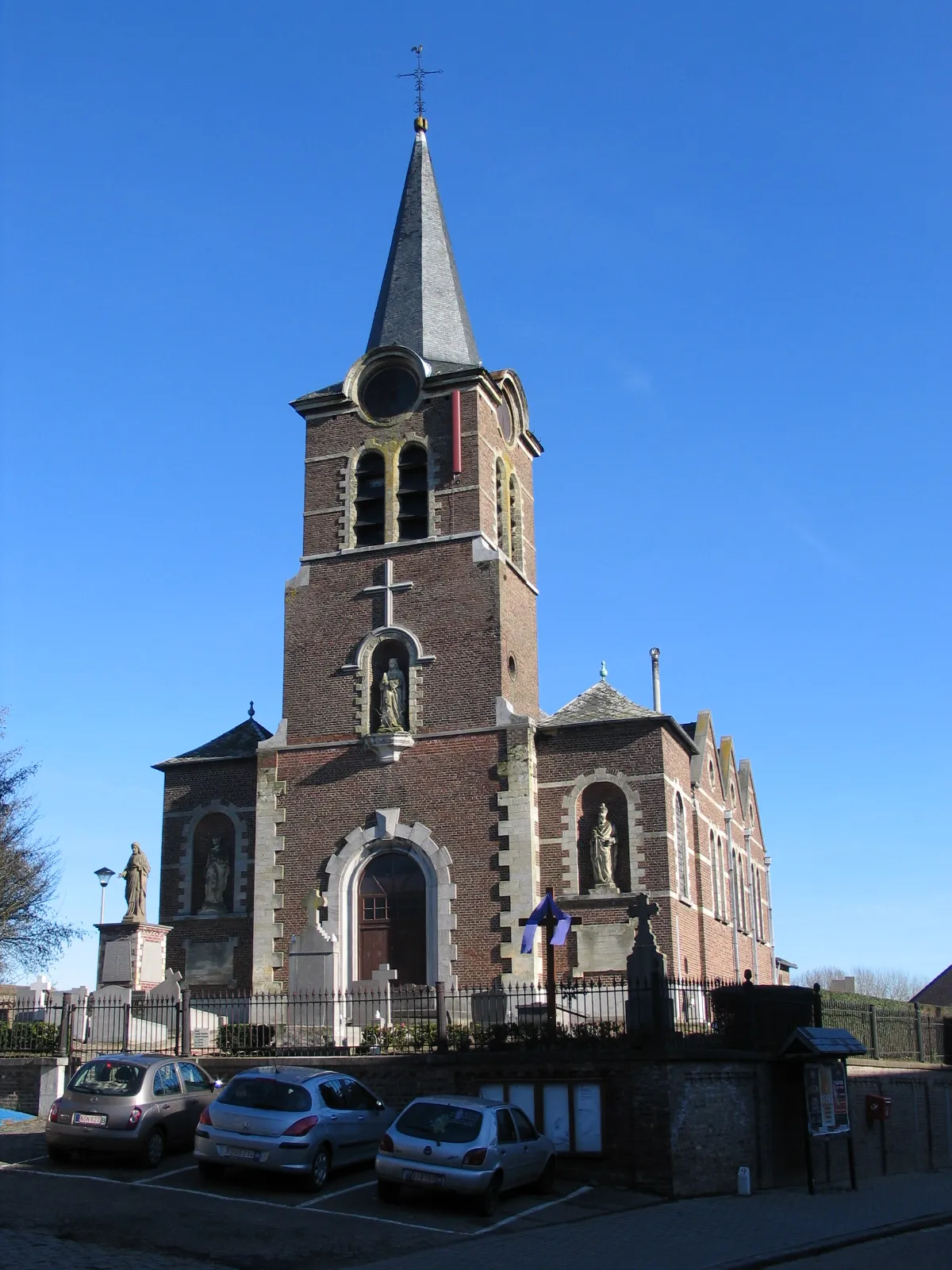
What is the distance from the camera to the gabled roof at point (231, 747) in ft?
106

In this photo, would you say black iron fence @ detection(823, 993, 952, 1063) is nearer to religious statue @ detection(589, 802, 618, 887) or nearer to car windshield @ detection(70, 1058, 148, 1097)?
religious statue @ detection(589, 802, 618, 887)

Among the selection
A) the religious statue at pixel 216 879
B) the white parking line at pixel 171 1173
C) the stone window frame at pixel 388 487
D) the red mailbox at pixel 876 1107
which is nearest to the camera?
the white parking line at pixel 171 1173

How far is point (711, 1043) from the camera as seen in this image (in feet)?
64.4

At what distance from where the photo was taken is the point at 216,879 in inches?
1227

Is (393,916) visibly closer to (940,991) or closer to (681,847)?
(681,847)

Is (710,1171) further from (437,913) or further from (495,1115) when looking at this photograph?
(437,913)

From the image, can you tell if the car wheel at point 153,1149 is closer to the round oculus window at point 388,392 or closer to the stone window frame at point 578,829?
the stone window frame at point 578,829

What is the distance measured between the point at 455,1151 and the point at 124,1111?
4238mm

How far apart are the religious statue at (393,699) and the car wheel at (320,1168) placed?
14.6 meters

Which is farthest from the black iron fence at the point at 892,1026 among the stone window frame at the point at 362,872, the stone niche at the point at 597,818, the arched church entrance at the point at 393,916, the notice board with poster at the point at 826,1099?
the arched church entrance at the point at 393,916

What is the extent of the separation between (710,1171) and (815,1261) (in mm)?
3895

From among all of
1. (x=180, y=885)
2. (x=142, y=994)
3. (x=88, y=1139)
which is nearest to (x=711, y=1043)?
(x=88, y=1139)

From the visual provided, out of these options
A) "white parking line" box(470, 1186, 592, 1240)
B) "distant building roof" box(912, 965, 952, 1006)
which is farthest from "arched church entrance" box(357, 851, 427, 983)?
"distant building roof" box(912, 965, 952, 1006)

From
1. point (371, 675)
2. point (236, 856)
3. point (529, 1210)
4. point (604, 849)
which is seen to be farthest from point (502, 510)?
point (529, 1210)
